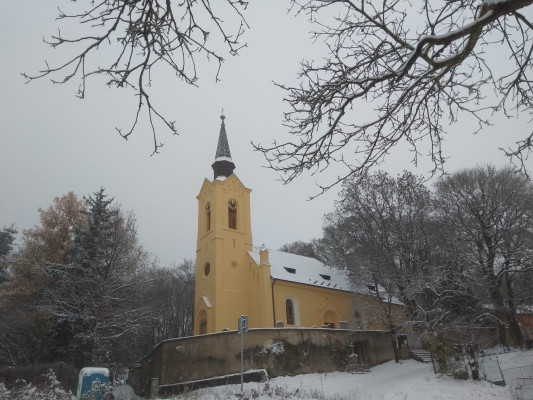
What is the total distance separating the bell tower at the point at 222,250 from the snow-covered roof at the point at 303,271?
170 cm

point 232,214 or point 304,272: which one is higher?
point 232,214

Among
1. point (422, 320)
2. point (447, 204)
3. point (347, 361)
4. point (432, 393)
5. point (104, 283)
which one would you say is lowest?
point (432, 393)

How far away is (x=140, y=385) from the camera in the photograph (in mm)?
22125

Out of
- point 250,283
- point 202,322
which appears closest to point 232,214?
point 250,283

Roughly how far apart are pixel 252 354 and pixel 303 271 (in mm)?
13181

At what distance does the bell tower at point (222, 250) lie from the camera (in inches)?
1045

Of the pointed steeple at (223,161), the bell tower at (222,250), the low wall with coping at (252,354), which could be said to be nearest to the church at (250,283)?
the bell tower at (222,250)

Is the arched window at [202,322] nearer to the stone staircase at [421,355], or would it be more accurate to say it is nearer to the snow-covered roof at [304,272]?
the snow-covered roof at [304,272]

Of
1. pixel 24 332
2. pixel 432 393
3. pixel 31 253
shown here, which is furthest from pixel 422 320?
pixel 31 253

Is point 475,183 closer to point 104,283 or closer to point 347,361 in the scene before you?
point 347,361

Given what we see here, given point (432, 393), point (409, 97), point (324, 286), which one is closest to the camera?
point (409, 97)

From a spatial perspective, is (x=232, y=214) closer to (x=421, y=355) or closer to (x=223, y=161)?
(x=223, y=161)

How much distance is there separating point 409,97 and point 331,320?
26309 millimetres

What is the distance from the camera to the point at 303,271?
101ft
